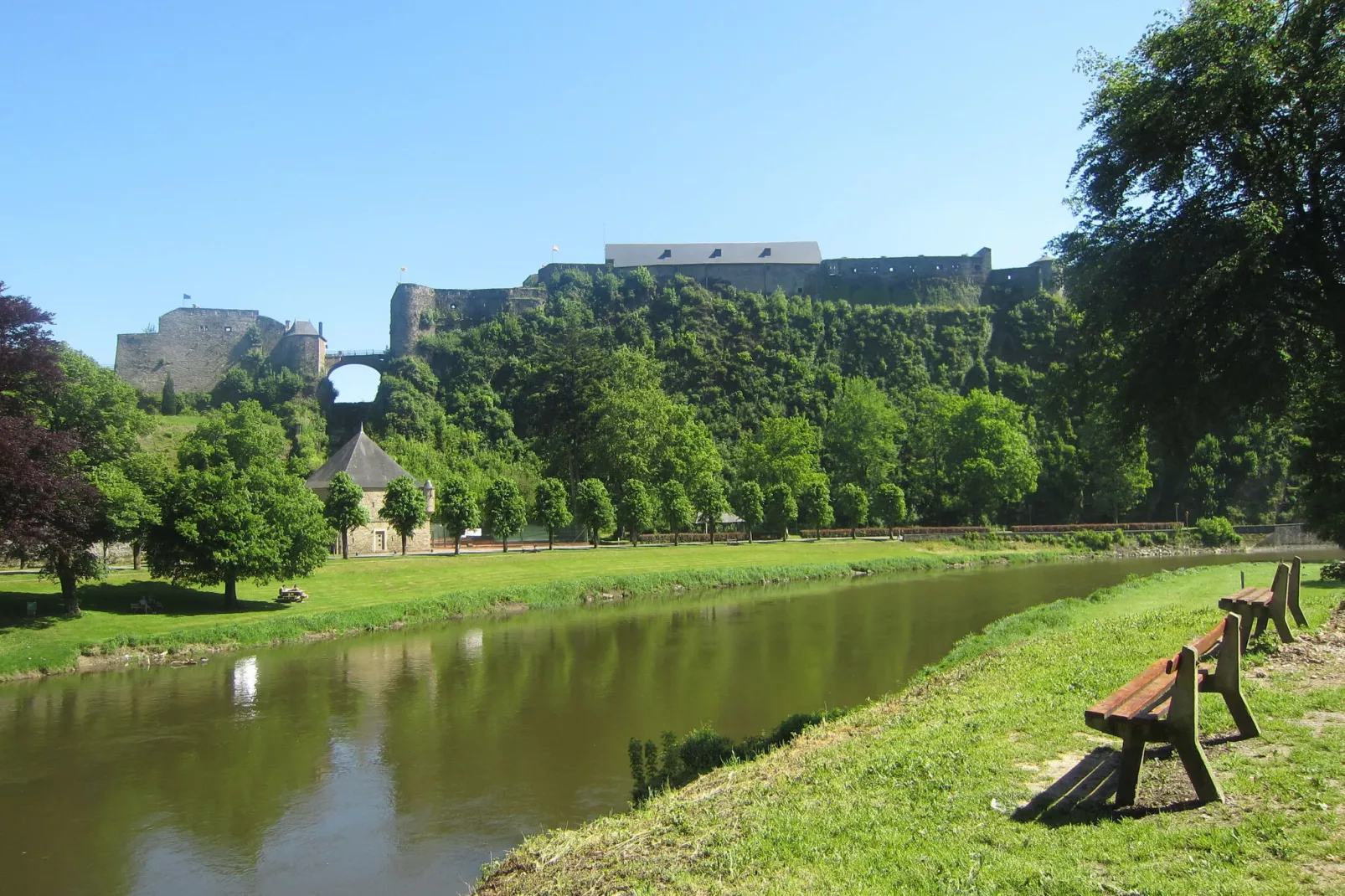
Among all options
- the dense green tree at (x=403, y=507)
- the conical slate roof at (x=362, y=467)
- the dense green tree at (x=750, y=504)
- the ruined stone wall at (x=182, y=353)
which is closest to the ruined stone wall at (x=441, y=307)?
the ruined stone wall at (x=182, y=353)

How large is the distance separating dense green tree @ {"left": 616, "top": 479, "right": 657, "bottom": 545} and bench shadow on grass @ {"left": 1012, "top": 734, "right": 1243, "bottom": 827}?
42.2 meters

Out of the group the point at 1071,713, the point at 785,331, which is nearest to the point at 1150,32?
the point at 1071,713

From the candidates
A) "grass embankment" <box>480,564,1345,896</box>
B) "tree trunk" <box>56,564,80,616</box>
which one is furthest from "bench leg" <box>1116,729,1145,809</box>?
"tree trunk" <box>56,564,80,616</box>

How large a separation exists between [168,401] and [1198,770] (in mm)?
76088

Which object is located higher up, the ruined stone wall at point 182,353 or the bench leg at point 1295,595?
the ruined stone wall at point 182,353

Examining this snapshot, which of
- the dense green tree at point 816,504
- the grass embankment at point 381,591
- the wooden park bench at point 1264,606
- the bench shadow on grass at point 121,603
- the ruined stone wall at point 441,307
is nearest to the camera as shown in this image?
the wooden park bench at point 1264,606

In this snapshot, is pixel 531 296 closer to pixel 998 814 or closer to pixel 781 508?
pixel 781 508

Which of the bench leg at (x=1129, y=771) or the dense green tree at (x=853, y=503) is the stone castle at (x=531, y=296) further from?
the bench leg at (x=1129, y=771)

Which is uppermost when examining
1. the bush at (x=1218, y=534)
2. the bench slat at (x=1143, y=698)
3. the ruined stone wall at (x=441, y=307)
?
the ruined stone wall at (x=441, y=307)

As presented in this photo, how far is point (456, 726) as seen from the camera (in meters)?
16.0

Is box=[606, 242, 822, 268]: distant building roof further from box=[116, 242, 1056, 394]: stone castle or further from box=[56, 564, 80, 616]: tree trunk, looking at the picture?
box=[56, 564, 80, 616]: tree trunk

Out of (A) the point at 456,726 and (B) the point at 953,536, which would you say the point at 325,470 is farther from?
(B) the point at 953,536

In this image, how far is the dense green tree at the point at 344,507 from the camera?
39.6 metres

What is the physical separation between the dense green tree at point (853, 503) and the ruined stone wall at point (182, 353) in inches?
1803
